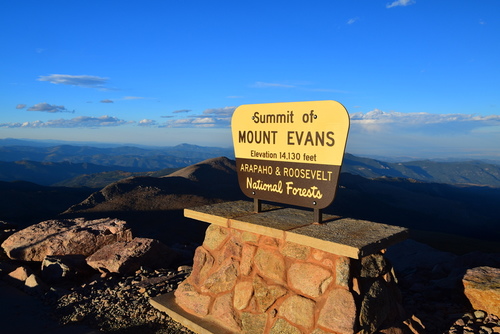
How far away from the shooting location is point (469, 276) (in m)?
6.16

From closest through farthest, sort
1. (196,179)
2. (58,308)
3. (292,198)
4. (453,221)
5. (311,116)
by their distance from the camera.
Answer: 1. (311,116)
2. (292,198)
3. (58,308)
4. (196,179)
5. (453,221)

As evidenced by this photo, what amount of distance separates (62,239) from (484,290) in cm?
943

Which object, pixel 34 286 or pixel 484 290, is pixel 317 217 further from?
pixel 34 286

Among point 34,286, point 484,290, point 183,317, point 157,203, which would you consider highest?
point 484,290

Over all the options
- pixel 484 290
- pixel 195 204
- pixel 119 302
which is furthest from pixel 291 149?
pixel 195 204

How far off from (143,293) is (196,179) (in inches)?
1361

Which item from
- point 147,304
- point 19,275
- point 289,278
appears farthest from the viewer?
point 19,275

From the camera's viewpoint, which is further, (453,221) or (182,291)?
(453,221)

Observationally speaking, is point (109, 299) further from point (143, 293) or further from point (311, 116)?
point (311, 116)

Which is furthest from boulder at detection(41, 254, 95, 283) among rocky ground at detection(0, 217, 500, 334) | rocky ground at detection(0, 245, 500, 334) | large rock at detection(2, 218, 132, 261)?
large rock at detection(2, 218, 132, 261)

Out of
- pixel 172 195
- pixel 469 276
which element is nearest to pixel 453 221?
pixel 172 195

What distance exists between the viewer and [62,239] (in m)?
9.87

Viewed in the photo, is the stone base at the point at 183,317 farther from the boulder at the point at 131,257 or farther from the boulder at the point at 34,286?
the boulder at the point at 34,286

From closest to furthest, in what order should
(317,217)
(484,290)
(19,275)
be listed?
(317,217) → (484,290) → (19,275)
